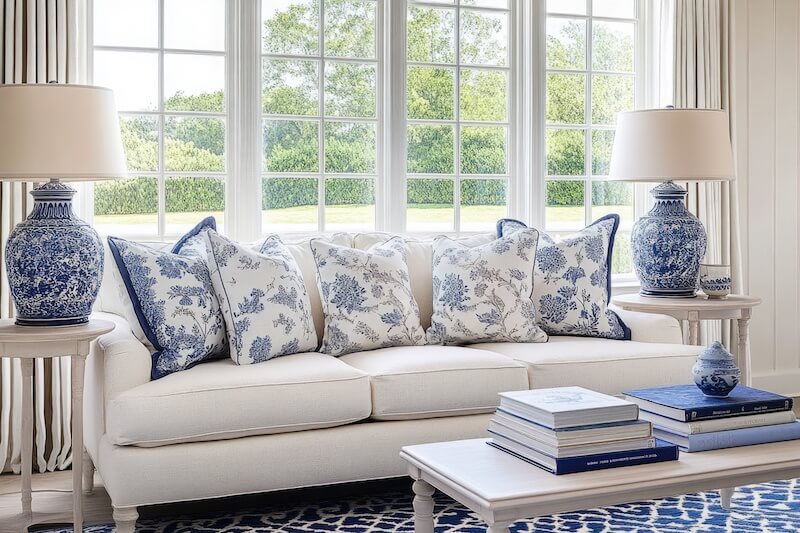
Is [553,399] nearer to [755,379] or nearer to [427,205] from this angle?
[427,205]

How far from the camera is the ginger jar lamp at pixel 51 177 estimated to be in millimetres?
3041

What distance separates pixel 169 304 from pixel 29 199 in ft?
3.48

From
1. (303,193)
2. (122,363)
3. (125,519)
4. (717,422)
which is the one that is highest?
(303,193)

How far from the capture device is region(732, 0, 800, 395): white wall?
203 inches

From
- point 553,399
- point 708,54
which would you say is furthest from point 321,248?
point 708,54

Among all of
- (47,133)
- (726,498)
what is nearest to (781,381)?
(726,498)

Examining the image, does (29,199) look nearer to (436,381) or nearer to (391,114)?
(391,114)

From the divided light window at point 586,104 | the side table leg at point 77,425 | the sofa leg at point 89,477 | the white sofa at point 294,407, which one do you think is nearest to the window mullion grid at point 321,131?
the white sofa at point 294,407

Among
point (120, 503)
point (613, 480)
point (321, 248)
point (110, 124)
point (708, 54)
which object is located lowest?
point (120, 503)

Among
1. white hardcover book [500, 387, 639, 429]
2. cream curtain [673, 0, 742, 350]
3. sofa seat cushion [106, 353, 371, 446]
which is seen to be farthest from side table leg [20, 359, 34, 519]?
cream curtain [673, 0, 742, 350]

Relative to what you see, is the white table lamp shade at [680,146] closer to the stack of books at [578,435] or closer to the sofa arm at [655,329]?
the sofa arm at [655,329]

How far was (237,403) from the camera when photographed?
296 cm

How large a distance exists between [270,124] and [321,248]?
3.08 feet

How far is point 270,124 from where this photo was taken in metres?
4.32
